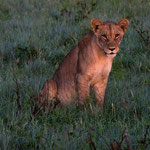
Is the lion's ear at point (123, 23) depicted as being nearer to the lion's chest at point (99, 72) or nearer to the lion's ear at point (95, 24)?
the lion's ear at point (95, 24)

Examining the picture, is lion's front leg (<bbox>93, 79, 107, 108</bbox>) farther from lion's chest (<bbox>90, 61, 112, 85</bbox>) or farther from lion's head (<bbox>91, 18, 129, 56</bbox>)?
lion's head (<bbox>91, 18, 129, 56</bbox>)

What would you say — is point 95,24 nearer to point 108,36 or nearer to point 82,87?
point 108,36

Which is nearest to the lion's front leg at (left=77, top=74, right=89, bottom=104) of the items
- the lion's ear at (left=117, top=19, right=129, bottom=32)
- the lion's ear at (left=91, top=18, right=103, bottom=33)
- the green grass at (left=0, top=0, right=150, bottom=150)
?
the green grass at (left=0, top=0, right=150, bottom=150)

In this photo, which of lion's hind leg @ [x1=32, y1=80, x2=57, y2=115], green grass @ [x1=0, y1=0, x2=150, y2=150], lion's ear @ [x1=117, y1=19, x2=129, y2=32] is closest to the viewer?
green grass @ [x1=0, y1=0, x2=150, y2=150]

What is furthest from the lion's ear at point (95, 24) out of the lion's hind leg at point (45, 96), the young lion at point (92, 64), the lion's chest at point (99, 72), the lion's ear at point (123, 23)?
the lion's hind leg at point (45, 96)

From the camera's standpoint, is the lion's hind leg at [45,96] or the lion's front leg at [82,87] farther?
the lion's front leg at [82,87]

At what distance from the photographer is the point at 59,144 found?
257 cm

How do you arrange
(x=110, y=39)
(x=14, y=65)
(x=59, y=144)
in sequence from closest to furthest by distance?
(x=59, y=144) < (x=110, y=39) < (x=14, y=65)

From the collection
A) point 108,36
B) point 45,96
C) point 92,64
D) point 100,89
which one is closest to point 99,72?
point 92,64

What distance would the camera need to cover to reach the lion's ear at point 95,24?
12.4ft

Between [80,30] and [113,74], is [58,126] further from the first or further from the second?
[80,30]

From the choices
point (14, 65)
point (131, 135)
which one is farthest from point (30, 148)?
point (14, 65)

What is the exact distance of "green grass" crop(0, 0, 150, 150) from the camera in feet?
9.17

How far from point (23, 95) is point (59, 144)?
5.04 ft
